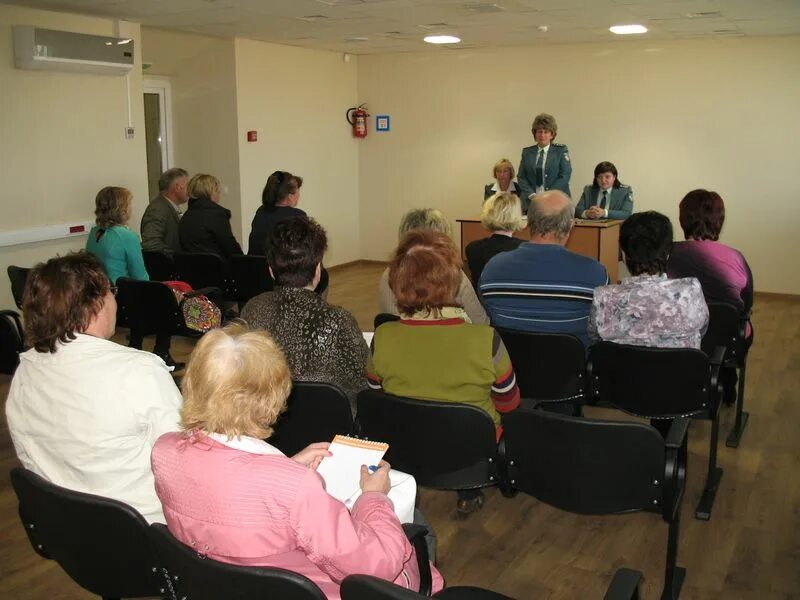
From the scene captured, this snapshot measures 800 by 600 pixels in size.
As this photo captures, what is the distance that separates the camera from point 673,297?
3.47 metres

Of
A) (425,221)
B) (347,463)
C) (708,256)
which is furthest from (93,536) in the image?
(708,256)

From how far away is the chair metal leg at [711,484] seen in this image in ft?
12.1

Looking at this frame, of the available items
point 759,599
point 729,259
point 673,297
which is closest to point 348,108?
point 729,259

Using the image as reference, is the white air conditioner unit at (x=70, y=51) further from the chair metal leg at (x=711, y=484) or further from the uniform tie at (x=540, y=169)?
the chair metal leg at (x=711, y=484)

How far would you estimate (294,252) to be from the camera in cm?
306

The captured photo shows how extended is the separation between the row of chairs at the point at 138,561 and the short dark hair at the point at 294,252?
1244 mm

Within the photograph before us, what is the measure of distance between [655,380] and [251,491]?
2.27 meters

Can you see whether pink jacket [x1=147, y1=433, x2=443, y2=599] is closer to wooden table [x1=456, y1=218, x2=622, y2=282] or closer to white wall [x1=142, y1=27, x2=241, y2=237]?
wooden table [x1=456, y1=218, x2=622, y2=282]

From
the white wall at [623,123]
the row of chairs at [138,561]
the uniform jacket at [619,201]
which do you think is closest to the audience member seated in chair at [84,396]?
the row of chairs at [138,561]

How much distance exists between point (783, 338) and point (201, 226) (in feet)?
16.5

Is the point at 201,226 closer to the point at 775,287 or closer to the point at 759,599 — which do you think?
the point at 759,599

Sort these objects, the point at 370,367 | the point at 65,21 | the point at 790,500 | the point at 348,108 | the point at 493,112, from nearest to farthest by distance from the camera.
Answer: the point at 370,367
the point at 790,500
the point at 65,21
the point at 493,112
the point at 348,108

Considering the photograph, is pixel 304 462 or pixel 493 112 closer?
pixel 304 462

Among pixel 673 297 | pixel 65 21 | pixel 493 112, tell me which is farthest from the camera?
pixel 493 112
